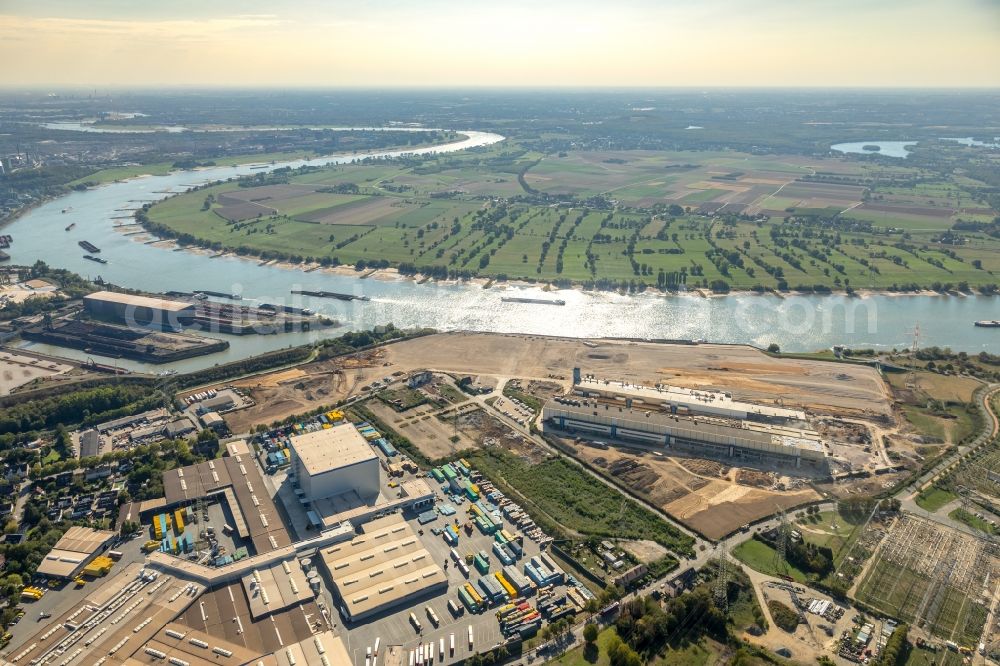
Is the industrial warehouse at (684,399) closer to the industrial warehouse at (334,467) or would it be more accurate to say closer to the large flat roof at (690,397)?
the large flat roof at (690,397)

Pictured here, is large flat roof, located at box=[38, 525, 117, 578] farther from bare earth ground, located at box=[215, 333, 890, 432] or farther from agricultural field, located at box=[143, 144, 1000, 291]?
agricultural field, located at box=[143, 144, 1000, 291]

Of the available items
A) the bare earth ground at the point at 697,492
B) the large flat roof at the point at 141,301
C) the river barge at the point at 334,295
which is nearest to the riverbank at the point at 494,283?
the river barge at the point at 334,295

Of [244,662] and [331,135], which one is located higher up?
[331,135]

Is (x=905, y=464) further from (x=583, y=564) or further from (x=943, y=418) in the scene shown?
(x=583, y=564)

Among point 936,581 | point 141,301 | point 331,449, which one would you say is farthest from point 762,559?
point 141,301

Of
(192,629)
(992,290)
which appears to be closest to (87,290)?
(192,629)

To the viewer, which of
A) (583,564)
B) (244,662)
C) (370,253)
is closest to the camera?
(244,662)

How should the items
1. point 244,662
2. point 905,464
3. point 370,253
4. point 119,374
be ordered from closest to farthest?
1. point 244,662
2. point 905,464
3. point 119,374
4. point 370,253
